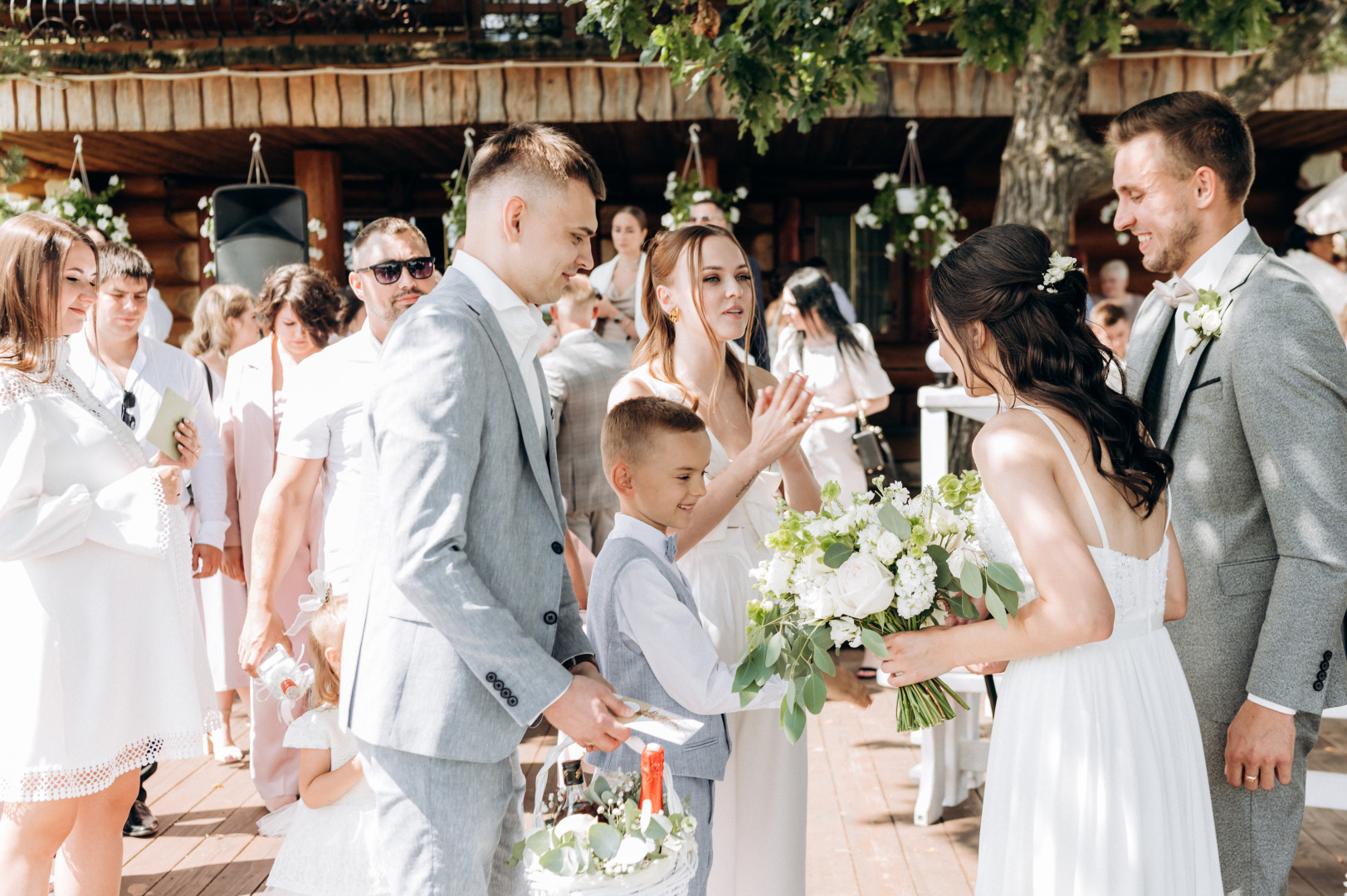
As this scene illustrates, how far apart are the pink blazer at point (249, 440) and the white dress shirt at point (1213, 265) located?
3.41 meters

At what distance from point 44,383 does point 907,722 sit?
2280mm

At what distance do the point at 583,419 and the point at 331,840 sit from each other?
2.61 m

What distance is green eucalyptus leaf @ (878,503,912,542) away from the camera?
200 cm

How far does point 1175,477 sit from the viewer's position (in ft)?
7.64

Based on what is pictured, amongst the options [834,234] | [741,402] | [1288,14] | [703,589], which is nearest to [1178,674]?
[703,589]

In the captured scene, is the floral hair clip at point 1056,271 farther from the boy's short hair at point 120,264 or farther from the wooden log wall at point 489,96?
the wooden log wall at point 489,96

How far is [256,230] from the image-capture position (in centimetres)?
742

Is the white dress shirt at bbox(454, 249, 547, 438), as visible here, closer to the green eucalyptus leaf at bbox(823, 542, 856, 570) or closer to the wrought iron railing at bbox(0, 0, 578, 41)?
the green eucalyptus leaf at bbox(823, 542, 856, 570)

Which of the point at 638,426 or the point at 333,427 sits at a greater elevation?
the point at 638,426

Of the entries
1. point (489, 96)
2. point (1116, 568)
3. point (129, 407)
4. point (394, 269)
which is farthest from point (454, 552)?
point (489, 96)

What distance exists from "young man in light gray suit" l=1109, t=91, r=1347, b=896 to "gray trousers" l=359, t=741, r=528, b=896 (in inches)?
61.8

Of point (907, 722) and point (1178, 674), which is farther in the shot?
point (907, 722)

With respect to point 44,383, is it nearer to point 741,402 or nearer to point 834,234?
point 741,402

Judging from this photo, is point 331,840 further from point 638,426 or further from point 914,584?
point 914,584
